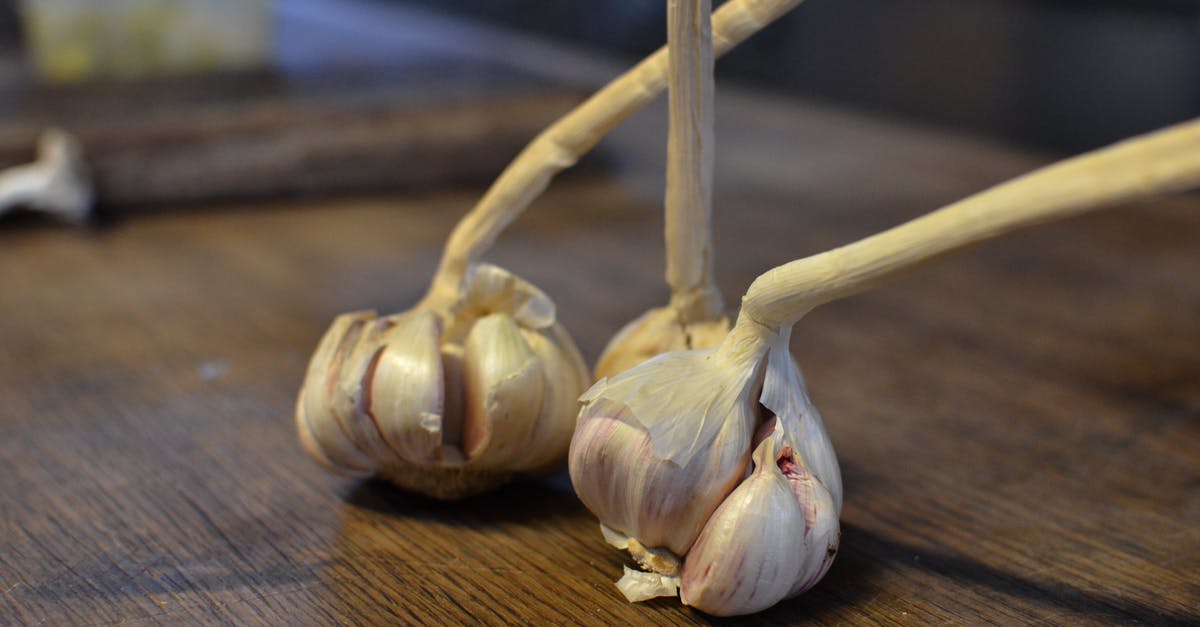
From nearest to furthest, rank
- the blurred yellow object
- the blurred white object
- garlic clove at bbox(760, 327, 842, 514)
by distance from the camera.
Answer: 1. garlic clove at bbox(760, 327, 842, 514)
2. the blurred white object
3. the blurred yellow object

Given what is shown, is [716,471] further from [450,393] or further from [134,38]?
[134,38]

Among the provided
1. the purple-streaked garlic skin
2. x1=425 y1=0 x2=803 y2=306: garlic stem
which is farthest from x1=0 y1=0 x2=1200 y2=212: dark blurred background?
the purple-streaked garlic skin

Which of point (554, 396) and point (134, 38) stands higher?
point (134, 38)

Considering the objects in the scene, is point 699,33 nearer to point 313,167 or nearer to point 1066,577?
point 1066,577

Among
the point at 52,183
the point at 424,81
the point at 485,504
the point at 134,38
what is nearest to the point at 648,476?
the point at 485,504

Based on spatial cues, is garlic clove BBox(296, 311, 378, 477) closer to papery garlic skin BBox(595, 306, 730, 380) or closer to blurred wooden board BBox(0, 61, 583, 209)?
papery garlic skin BBox(595, 306, 730, 380)

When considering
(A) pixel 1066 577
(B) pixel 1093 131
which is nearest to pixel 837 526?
(A) pixel 1066 577
